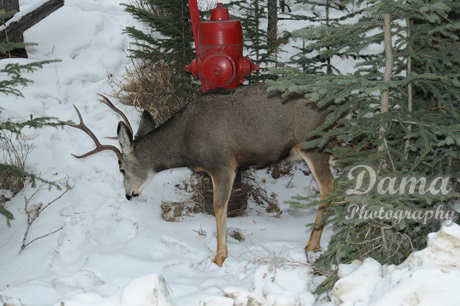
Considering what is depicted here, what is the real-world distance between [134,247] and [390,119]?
3.24 m

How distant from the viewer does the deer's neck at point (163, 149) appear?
6305 millimetres

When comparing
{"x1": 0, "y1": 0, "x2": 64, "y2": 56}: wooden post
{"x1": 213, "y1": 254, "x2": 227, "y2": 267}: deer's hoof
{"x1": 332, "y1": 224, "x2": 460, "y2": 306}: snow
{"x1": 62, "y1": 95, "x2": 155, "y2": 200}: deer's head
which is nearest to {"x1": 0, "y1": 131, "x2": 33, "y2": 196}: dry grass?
{"x1": 62, "y1": 95, "x2": 155, "y2": 200}: deer's head

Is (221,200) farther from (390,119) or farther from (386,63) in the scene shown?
(386,63)

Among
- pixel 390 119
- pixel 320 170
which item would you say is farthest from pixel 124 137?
pixel 390 119

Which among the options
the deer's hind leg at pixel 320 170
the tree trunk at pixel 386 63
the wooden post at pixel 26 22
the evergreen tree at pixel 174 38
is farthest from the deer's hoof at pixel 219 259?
the wooden post at pixel 26 22

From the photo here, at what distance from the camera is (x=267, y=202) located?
295 inches

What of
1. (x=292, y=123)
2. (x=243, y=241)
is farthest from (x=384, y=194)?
(x=243, y=241)

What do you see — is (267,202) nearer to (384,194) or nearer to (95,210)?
(95,210)

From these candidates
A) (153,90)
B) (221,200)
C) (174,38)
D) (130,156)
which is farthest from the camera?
(153,90)

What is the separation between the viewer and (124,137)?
634 cm

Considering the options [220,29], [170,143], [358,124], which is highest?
[220,29]

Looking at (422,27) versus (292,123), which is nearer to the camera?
(422,27)

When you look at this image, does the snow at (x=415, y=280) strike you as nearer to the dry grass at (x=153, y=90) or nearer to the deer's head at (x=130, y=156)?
the deer's head at (x=130, y=156)

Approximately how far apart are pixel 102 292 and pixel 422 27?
12.0 ft
